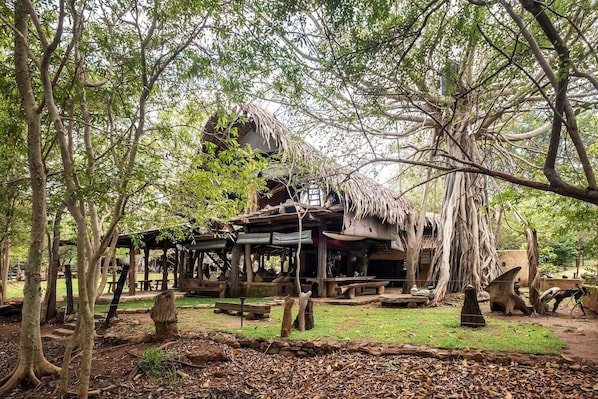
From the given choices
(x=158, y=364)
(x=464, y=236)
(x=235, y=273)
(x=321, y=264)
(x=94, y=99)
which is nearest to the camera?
(x=158, y=364)

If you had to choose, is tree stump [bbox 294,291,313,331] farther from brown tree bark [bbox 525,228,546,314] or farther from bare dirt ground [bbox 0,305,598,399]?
brown tree bark [bbox 525,228,546,314]

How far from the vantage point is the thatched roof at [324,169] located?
9943 millimetres

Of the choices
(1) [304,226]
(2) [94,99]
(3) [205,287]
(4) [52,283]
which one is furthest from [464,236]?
(4) [52,283]

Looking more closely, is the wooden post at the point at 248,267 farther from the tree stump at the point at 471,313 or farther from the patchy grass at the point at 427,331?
the tree stump at the point at 471,313

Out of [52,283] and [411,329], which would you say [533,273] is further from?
[52,283]

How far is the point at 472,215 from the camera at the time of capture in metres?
10.3

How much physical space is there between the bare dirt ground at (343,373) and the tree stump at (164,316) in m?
0.22

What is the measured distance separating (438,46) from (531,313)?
18.6 ft

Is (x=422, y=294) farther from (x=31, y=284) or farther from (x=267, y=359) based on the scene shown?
(x=31, y=284)

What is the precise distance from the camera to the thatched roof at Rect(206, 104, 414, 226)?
32.6 feet

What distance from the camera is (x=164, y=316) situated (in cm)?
577

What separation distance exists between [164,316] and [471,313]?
5.04 metres

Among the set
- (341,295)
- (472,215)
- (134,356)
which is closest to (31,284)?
(134,356)

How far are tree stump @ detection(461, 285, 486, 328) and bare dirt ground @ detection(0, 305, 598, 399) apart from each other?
3.85 ft
